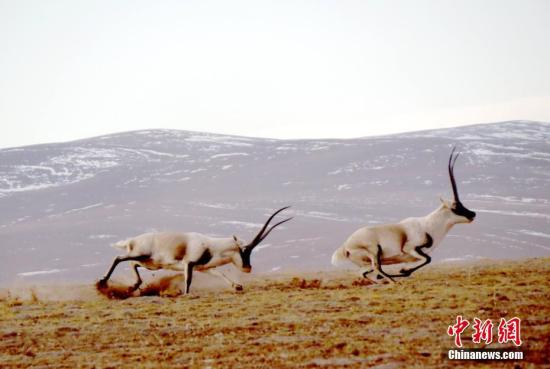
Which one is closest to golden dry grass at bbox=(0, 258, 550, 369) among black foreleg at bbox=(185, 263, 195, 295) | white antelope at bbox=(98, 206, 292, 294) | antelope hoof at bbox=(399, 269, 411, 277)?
antelope hoof at bbox=(399, 269, 411, 277)

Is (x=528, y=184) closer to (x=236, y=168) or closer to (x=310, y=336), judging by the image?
(x=236, y=168)

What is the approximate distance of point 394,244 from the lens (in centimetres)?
1299

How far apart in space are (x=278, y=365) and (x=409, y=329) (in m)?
2.01

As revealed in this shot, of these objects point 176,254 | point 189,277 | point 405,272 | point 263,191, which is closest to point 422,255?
point 405,272

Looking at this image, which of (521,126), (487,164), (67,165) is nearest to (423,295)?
(487,164)

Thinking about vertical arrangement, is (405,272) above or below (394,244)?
below

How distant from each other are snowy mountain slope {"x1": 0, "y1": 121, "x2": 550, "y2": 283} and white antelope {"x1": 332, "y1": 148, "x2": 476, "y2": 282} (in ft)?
16.8

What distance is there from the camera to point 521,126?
3706 cm

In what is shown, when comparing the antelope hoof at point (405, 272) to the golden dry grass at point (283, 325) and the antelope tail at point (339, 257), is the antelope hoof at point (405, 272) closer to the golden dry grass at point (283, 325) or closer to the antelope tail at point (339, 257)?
the golden dry grass at point (283, 325)

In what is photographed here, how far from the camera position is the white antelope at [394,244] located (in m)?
13.0

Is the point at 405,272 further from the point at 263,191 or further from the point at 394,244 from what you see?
the point at 263,191

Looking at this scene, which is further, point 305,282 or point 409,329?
point 305,282

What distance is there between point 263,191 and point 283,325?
1936cm

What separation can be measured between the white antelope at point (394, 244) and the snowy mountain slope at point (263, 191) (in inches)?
202
